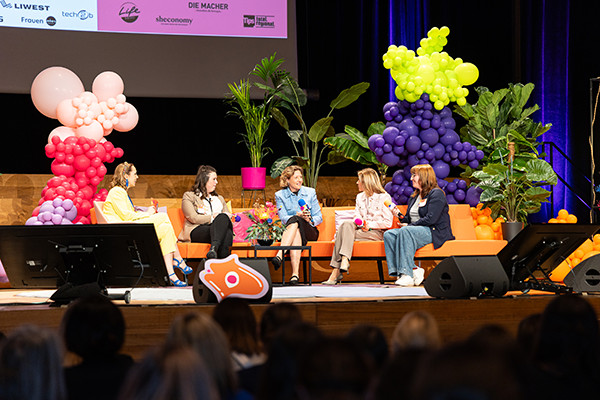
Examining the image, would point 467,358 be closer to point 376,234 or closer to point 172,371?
point 172,371

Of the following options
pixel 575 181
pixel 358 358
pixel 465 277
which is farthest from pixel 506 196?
pixel 358 358

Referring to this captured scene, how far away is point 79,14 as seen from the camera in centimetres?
705

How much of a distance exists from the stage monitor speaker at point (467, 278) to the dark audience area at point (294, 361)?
1.82m

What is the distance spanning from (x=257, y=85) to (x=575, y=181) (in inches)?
151

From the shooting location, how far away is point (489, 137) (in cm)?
734

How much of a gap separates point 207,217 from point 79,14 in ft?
8.44

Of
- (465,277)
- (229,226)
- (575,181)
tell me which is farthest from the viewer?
(575,181)

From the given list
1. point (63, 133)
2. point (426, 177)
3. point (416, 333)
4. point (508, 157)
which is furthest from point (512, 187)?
point (416, 333)

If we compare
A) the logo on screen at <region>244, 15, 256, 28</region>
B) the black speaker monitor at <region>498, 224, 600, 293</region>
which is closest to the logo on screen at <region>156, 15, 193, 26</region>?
the logo on screen at <region>244, 15, 256, 28</region>

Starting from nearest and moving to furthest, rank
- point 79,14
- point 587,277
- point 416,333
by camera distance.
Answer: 1. point 416,333
2. point 587,277
3. point 79,14

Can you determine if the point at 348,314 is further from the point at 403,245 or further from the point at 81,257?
the point at 403,245

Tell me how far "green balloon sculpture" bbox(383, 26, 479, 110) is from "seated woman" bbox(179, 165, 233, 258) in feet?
6.87

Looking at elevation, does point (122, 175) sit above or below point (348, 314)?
above

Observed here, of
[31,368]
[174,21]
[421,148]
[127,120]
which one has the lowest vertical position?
[31,368]
